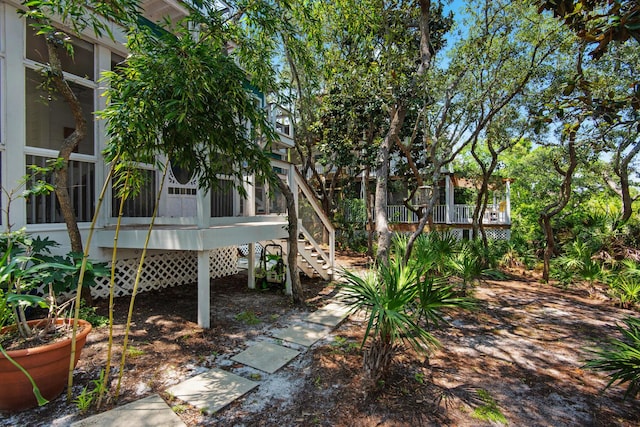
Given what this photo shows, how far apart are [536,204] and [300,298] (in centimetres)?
1392

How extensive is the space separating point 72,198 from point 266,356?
4379 millimetres

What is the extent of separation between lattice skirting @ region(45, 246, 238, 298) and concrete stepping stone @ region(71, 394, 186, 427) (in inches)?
128

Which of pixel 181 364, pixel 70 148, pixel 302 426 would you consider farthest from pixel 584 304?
pixel 70 148

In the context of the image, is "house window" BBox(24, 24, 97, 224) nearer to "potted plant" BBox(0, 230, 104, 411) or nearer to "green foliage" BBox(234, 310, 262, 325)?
"potted plant" BBox(0, 230, 104, 411)

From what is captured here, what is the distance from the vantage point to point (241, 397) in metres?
3.24

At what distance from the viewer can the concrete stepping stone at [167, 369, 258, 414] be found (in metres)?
3.09

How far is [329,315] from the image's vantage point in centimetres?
596

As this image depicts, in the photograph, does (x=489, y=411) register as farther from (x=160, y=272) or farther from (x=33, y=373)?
(x=160, y=272)

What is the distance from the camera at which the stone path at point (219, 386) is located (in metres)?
2.75

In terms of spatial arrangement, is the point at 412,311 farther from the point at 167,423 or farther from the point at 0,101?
the point at 0,101

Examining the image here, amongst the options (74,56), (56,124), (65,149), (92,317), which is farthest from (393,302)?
(74,56)

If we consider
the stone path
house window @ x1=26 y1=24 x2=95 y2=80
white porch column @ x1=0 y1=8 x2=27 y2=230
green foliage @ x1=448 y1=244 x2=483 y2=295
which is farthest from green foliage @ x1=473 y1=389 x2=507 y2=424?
house window @ x1=26 y1=24 x2=95 y2=80

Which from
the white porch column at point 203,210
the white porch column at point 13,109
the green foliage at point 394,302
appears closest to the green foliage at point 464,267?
the green foliage at point 394,302

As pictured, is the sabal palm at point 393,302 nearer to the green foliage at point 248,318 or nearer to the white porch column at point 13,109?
the green foliage at point 248,318
